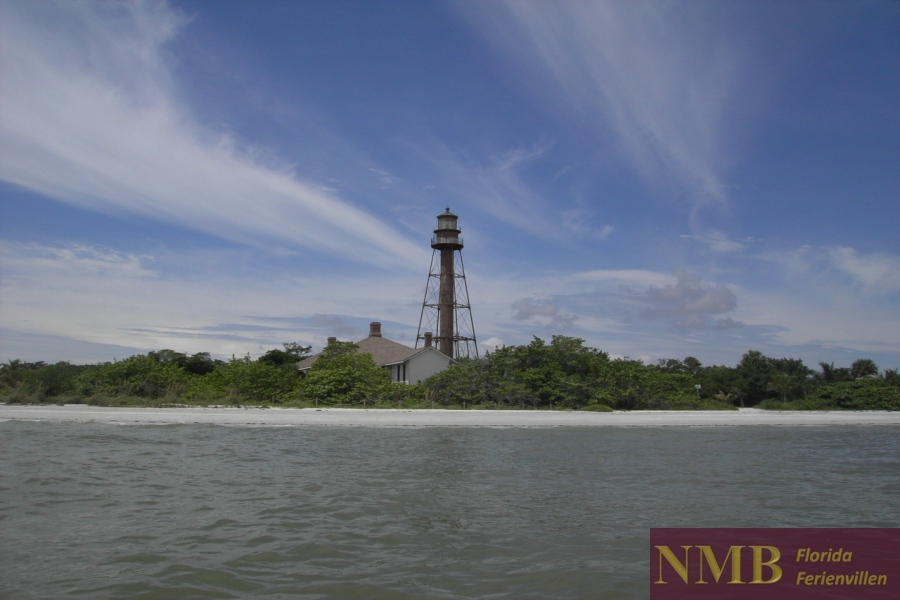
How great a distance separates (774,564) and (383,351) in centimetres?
3118

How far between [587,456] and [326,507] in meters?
7.30

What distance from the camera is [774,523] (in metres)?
7.62

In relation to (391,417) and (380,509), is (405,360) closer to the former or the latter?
(391,417)

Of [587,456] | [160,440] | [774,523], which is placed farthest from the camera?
[160,440]

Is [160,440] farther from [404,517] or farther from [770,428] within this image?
[770,428]

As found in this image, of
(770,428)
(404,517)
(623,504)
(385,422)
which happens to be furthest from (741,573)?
(770,428)

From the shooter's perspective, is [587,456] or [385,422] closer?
[587,456]

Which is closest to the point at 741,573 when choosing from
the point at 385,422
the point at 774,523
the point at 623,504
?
the point at 774,523

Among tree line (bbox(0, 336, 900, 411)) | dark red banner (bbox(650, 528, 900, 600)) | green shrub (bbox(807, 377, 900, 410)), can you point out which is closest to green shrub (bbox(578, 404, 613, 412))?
tree line (bbox(0, 336, 900, 411))

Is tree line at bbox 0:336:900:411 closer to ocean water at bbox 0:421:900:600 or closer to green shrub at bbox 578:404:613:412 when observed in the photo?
green shrub at bbox 578:404:613:412

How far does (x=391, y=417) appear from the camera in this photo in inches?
851

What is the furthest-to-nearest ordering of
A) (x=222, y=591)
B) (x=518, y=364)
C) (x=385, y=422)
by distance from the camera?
(x=518, y=364)
(x=385, y=422)
(x=222, y=591)

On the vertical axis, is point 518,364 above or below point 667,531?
above

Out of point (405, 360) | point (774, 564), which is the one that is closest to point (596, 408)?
point (405, 360)
